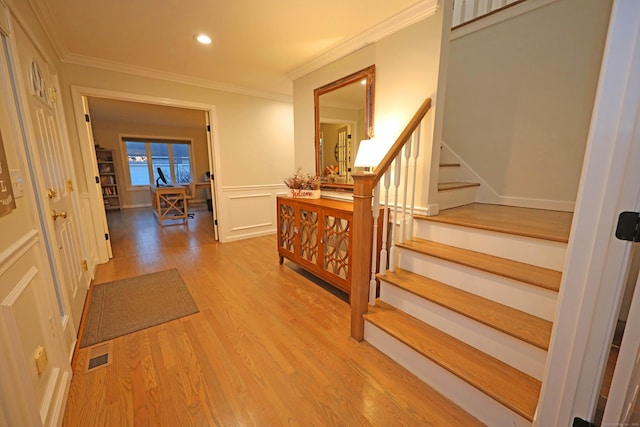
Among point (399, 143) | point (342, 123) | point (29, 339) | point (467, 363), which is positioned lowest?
point (467, 363)

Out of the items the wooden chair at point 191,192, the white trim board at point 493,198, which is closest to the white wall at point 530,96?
the white trim board at point 493,198

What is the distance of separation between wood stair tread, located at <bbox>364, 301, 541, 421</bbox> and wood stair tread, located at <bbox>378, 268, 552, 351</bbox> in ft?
0.62

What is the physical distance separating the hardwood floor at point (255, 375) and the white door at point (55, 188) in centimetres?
46

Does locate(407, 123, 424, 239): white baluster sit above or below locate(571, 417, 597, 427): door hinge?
above

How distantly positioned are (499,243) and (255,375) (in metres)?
1.74

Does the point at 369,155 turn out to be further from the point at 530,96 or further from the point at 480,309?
the point at 530,96

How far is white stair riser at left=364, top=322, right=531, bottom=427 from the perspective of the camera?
115 centimetres

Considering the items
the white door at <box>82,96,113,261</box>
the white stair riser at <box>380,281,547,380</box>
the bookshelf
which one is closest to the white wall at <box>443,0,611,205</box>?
the white stair riser at <box>380,281,547,380</box>

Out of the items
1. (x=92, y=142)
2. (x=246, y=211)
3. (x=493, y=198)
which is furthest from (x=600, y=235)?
(x=92, y=142)

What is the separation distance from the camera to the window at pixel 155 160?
25.1ft

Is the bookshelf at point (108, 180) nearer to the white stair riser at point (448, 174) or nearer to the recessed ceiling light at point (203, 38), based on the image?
the recessed ceiling light at point (203, 38)

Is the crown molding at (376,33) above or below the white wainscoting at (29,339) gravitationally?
above

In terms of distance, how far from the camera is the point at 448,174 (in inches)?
113

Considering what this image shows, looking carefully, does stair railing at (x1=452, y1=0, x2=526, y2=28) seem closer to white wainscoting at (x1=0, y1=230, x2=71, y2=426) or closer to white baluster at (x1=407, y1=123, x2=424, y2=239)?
white baluster at (x1=407, y1=123, x2=424, y2=239)
